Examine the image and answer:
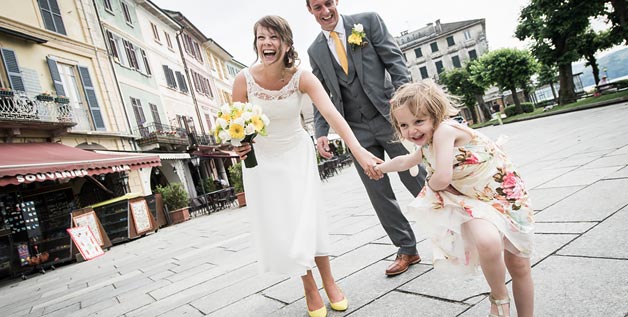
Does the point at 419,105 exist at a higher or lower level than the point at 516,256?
higher

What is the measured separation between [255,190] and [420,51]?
53629 mm

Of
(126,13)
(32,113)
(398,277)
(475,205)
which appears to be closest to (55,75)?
(32,113)

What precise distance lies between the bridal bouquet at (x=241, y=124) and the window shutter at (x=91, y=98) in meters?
13.7

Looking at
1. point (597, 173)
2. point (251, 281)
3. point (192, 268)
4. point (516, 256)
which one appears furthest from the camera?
point (192, 268)

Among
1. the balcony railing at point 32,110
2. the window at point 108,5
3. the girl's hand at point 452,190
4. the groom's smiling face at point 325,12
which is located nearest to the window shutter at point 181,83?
the window at point 108,5

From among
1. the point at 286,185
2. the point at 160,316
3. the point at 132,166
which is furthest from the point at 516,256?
the point at 132,166

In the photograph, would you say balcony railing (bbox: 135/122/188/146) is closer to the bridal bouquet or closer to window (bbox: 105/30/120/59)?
window (bbox: 105/30/120/59)

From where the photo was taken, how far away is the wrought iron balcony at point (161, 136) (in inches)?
614

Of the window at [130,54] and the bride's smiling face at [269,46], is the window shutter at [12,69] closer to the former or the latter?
the window at [130,54]

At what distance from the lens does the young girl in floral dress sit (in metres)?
1.45

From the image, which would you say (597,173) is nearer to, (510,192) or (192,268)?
(510,192)

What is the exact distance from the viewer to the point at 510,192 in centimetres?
153

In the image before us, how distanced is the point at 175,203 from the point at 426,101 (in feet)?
41.8

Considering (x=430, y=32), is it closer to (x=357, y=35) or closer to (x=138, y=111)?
(x=138, y=111)
